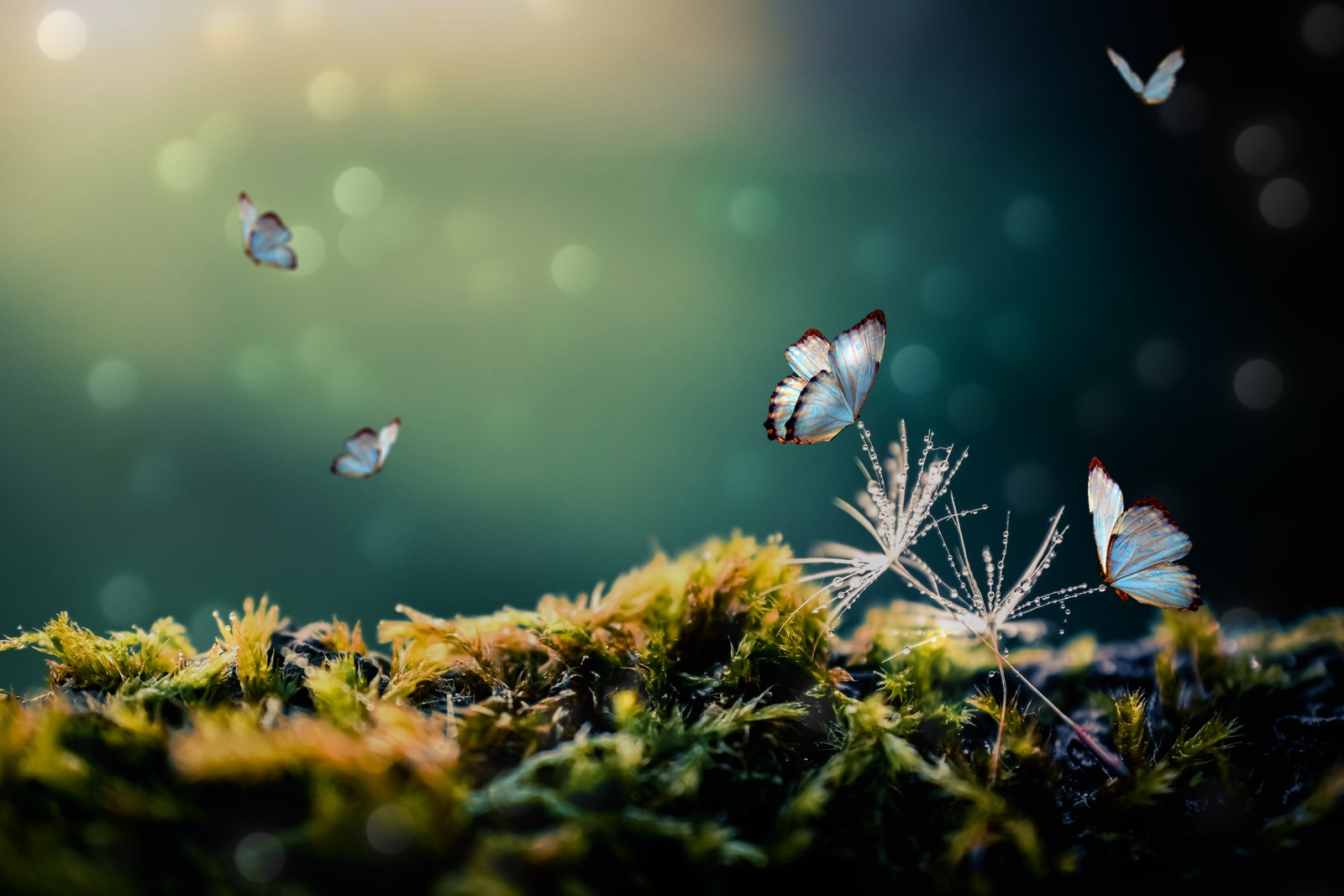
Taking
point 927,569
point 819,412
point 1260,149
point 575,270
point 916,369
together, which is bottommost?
point 927,569

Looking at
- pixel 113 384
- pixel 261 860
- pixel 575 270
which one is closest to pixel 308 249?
pixel 113 384

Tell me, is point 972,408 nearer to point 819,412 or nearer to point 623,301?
point 623,301

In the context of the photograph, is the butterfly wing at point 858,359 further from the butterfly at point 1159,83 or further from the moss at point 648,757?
the butterfly at point 1159,83

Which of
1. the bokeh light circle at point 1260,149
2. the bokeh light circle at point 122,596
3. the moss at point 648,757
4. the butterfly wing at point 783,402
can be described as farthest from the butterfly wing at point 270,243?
the bokeh light circle at point 1260,149

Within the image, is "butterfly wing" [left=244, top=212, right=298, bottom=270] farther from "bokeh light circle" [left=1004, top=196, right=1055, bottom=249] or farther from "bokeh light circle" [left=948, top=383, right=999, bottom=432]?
"bokeh light circle" [left=1004, top=196, right=1055, bottom=249]

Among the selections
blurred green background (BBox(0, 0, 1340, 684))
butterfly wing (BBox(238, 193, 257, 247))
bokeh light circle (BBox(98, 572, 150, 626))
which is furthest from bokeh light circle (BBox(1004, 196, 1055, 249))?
bokeh light circle (BBox(98, 572, 150, 626))
